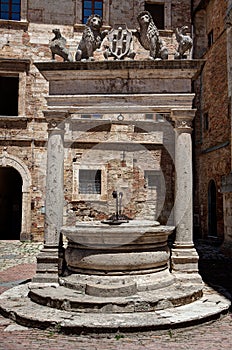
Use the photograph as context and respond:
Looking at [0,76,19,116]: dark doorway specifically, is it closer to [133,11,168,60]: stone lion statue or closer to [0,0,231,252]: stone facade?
[0,0,231,252]: stone facade

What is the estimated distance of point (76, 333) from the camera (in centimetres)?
459

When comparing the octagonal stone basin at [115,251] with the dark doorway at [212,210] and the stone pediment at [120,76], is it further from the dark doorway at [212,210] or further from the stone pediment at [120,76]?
the dark doorway at [212,210]

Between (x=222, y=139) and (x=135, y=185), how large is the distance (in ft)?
13.7

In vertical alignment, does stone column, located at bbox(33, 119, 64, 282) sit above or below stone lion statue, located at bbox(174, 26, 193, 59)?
below

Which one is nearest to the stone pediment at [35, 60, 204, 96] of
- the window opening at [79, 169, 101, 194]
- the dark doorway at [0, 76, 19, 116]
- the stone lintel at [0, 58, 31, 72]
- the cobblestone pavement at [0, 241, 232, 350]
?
the cobblestone pavement at [0, 241, 232, 350]

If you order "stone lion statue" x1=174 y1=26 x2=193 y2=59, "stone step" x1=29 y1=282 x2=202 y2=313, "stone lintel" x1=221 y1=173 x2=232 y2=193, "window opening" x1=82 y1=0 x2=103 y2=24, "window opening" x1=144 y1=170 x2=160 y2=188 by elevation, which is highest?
"window opening" x1=82 y1=0 x2=103 y2=24

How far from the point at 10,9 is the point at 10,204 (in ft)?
31.0

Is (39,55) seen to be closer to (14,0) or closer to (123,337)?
(14,0)

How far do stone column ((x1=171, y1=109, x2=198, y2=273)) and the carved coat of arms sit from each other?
1.40 m

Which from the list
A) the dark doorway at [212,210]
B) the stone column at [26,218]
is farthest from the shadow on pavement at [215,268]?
the stone column at [26,218]

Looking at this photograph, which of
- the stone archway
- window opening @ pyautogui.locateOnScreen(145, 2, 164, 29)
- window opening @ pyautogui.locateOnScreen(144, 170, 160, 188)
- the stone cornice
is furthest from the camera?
window opening @ pyautogui.locateOnScreen(145, 2, 164, 29)

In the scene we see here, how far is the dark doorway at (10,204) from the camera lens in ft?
60.3

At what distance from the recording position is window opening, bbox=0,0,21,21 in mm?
16219

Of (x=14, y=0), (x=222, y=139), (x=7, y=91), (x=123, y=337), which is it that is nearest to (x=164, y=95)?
(x=123, y=337)
